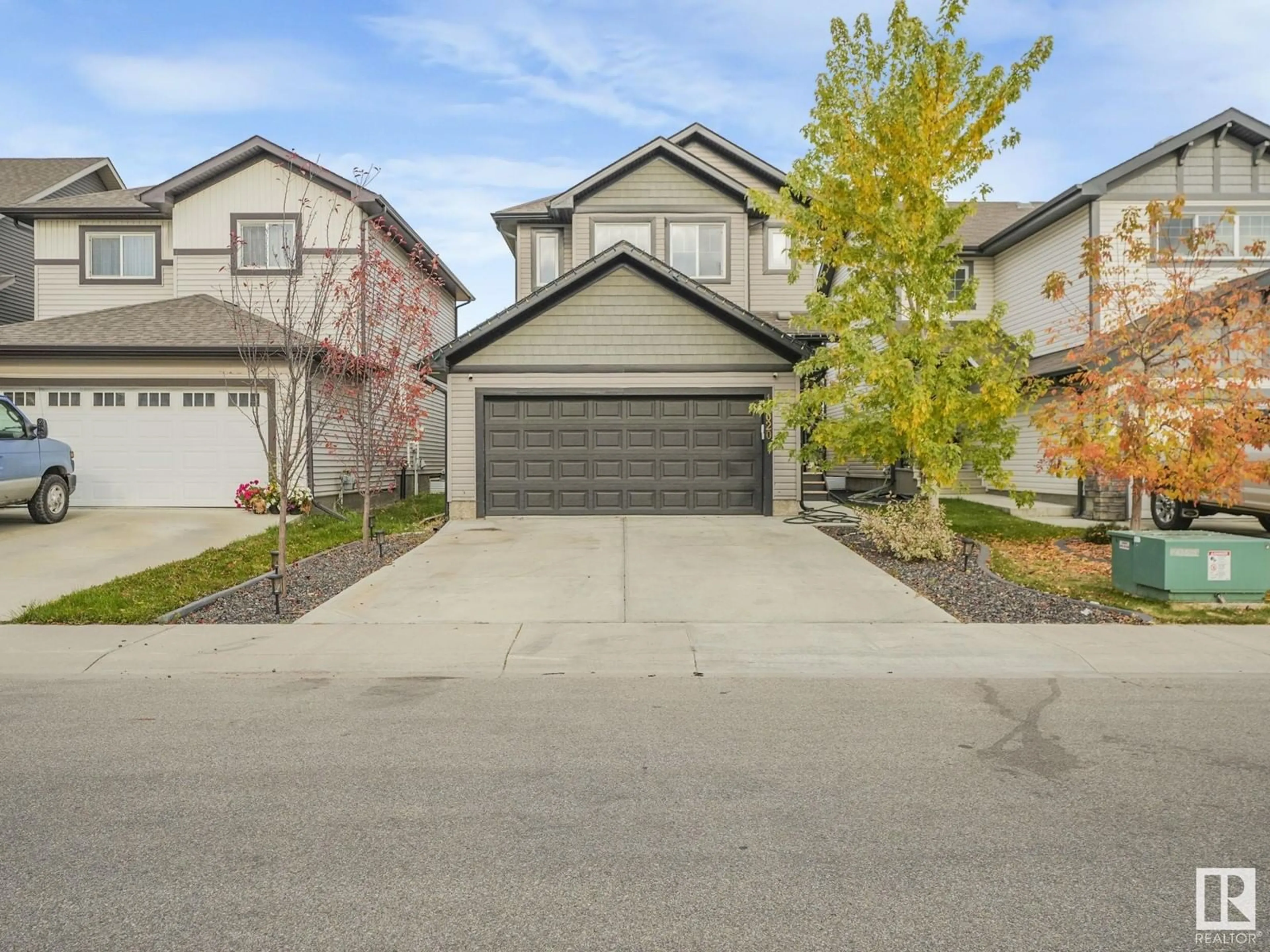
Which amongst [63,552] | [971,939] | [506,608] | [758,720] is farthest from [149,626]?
[971,939]

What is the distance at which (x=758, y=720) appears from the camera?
5793 millimetres

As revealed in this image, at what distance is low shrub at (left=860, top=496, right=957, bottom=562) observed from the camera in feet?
40.1

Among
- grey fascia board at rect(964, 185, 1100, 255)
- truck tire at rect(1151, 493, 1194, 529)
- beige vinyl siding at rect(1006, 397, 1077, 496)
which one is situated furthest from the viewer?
grey fascia board at rect(964, 185, 1100, 255)

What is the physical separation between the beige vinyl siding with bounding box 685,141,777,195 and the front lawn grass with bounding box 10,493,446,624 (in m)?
12.4

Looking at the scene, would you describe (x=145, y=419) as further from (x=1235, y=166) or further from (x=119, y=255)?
(x=1235, y=166)

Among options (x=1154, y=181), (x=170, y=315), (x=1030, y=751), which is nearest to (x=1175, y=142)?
(x=1154, y=181)

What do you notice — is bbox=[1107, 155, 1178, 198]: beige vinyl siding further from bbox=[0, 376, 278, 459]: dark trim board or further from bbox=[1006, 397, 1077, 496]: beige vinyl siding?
bbox=[0, 376, 278, 459]: dark trim board

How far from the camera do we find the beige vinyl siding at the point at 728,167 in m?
22.8

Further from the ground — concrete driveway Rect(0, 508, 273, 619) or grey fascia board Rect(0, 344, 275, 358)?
grey fascia board Rect(0, 344, 275, 358)

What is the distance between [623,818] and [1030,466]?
19718 millimetres

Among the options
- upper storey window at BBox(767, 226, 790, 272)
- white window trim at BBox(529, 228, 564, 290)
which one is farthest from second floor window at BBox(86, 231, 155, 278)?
upper storey window at BBox(767, 226, 790, 272)

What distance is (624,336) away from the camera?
1745cm

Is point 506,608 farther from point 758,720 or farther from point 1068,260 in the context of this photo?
point 1068,260

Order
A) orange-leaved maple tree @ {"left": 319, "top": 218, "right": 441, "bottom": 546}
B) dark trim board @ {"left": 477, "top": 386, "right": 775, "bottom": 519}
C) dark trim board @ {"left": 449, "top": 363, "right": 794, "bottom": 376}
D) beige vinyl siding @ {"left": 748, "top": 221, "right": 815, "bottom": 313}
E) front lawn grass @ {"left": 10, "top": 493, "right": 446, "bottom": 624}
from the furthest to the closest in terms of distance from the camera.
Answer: beige vinyl siding @ {"left": 748, "top": 221, "right": 815, "bottom": 313}
dark trim board @ {"left": 449, "top": 363, "right": 794, "bottom": 376}
dark trim board @ {"left": 477, "top": 386, "right": 775, "bottom": 519}
orange-leaved maple tree @ {"left": 319, "top": 218, "right": 441, "bottom": 546}
front lawn grass @ {"left": 10, "top": 493, "right": 446, "bottom": 624}
